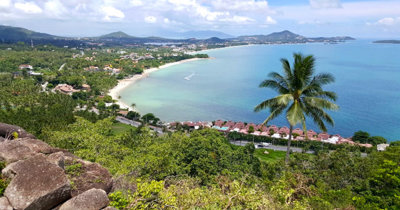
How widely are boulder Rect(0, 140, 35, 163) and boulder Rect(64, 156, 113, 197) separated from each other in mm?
971

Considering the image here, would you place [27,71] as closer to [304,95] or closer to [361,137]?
[304,95]

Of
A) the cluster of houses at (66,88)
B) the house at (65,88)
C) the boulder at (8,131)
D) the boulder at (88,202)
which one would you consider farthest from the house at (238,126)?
the house at (65,88)

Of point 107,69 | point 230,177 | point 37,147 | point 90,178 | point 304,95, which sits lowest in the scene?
point 107,69

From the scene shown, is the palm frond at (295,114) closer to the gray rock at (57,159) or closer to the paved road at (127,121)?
the gray rock at (57,159)

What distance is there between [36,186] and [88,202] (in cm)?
99

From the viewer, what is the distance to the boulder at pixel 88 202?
4.38 metres

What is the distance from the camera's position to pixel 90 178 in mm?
6137

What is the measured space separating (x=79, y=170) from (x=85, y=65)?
77725mm

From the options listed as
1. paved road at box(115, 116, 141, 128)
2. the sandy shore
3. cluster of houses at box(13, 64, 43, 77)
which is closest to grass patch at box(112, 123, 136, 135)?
paved road at box(115, 116, 141, 128)

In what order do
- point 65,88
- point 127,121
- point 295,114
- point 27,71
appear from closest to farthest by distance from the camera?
point 295,114 < point 127,121 < point 65,88 < point 27,71

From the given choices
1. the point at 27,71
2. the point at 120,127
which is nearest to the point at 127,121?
the point at 120,127

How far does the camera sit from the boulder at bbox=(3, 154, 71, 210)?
4.34m

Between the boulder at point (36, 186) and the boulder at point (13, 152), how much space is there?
120 cm

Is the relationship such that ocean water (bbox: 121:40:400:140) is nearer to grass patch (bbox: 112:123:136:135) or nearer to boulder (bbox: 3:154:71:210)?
grass patch (bbox: 112:123:136:135)
